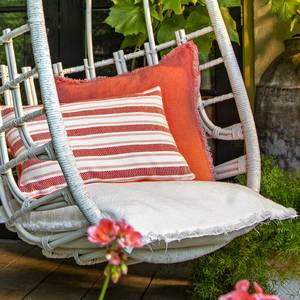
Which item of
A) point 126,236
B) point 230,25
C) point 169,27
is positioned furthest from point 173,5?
point 126,236

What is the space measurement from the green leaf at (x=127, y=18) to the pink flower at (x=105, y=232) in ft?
5.37

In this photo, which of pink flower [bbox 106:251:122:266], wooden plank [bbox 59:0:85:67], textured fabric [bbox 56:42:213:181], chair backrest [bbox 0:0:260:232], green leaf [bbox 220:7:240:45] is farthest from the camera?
wooden plank [bbox 59:0:85:67]

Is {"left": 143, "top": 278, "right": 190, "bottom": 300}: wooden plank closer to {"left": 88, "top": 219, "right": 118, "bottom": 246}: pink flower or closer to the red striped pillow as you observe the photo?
the red striped pillow

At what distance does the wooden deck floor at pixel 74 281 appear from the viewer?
5.83 ft

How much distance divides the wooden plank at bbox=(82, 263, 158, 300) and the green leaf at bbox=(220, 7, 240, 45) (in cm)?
80

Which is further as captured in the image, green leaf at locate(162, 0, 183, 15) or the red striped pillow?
green leaf at locate(162, 0, 183, 15)

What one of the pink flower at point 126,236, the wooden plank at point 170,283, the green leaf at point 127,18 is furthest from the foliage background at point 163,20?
the pink flower at point 126,236

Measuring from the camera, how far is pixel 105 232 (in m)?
0.47

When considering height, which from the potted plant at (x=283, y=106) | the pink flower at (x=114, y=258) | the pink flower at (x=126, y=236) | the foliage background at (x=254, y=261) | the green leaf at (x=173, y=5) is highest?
the green leaf at (x=173, y=5)

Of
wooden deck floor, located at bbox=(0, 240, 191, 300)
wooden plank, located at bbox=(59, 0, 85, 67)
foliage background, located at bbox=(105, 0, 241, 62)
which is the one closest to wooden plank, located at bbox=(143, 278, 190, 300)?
wooden deck floor, located at bbox=(0, 240, 191, 300)

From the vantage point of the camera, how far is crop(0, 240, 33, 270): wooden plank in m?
2.14

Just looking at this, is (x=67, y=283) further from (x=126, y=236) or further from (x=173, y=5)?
(x=126, y=236)

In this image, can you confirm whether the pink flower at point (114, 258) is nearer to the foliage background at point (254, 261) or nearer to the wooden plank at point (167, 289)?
the foliage background at point (254, 261)

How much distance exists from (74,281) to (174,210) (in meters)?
0.84
